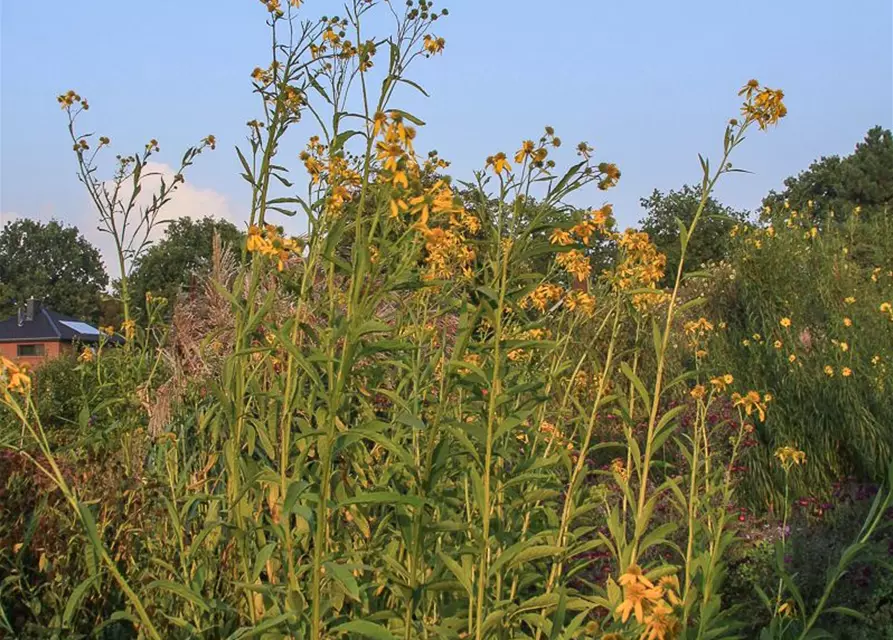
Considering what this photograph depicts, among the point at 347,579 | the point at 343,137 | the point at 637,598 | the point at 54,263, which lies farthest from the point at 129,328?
the point at 54,263

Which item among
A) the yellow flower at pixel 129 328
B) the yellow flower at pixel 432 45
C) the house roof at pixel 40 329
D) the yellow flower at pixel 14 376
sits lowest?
the yellow flower at pixel 14 376

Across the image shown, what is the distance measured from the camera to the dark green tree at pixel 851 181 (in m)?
31.9

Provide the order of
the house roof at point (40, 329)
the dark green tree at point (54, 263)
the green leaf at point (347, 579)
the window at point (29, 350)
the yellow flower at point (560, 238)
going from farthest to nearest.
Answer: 1. the dark green tree at point (54, 263)
2. the house roof at point (40, 329)
3. the window at point (29, 350)
4. the yellow flower at point (560, 238)
5. the green leaf at point (347, 579)

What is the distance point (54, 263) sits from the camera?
166 feet

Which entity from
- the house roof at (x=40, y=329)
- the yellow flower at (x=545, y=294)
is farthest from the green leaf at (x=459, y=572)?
the house roof at (x=40, y=329)

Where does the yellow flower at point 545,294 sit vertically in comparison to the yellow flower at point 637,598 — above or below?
above

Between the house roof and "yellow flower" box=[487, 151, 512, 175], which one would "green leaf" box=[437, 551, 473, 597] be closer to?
"yellow flower" box=[487, 151, 512, 175]

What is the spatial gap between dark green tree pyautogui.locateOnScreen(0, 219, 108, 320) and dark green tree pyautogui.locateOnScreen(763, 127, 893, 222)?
36.1 meters

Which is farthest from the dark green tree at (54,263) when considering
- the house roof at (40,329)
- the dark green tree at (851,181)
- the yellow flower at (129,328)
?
the yellow flower at (129,328)

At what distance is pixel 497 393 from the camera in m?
1.66

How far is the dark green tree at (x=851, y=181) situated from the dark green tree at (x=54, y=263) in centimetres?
3608

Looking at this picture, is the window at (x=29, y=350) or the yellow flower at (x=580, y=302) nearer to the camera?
the yellow flower at (x=580, y=302)

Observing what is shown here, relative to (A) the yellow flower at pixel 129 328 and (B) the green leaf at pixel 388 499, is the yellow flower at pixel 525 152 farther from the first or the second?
(A) the yellow flower at pixel 129 328

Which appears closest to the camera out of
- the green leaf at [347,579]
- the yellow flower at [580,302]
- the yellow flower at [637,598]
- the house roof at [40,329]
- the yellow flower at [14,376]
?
the yellow flower at [637,598]
